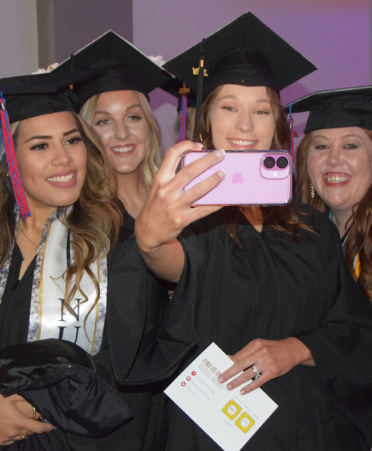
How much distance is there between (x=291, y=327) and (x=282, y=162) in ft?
2.43

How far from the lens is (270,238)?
1.81 metres

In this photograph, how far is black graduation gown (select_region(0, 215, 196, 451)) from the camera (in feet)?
4.89

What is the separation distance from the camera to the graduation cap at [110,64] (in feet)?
8.05

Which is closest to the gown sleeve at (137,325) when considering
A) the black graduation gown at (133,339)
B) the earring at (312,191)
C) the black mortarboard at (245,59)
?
the black graduation gown at (133,339)

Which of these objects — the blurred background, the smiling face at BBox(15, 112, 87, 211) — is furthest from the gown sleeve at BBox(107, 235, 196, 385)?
the blurred background

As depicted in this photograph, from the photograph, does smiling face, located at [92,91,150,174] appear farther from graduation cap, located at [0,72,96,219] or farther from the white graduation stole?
the white graduation stole

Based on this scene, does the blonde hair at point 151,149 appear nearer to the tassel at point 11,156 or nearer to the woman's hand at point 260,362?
the tassel at point 11,156

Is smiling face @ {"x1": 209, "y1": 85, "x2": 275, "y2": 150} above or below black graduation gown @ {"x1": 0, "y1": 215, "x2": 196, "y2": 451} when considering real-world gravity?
above

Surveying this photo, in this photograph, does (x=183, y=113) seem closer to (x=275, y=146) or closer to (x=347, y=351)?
(x=275, y=146)

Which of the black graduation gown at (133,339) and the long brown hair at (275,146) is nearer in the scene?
the black graduation gown at (133,339)

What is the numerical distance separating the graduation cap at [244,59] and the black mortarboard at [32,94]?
59 cm

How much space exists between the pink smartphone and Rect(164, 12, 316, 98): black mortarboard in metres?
0.83

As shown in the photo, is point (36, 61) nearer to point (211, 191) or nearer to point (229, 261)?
point (229, 261)


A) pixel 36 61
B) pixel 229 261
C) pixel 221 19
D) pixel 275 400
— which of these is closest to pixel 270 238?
pixel 229 261
